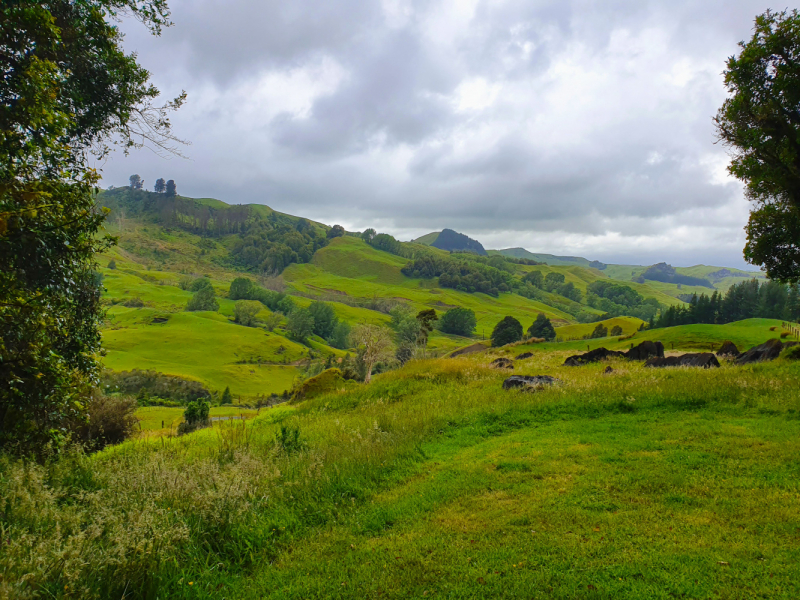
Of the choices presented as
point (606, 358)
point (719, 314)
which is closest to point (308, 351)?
point (719, 314)

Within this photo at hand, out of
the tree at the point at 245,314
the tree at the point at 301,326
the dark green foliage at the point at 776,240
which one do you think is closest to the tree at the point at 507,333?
the tree at the point at 301,326

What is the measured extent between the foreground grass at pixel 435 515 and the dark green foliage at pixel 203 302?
181 meters

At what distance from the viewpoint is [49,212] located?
262 inches

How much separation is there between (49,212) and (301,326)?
511 feet

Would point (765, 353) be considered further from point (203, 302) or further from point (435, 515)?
point (203, 302)

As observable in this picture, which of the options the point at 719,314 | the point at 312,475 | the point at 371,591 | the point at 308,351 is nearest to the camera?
the point at 371,591

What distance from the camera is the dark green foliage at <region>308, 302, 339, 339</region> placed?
17162cm

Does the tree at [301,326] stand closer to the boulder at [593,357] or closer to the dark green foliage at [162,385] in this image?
the dark green foliage at [162,385]

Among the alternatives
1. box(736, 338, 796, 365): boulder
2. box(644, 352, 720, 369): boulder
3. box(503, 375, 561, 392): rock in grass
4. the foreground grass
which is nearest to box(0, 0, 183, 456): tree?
the foreground grass

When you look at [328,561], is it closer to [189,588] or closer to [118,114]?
[189,588]

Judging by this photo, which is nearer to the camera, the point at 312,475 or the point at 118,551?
the point at 118,551

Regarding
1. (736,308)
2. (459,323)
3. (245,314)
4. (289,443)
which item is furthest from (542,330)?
(245,314)

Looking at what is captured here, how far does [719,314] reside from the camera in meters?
95.2

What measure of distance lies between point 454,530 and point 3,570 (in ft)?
15.8
